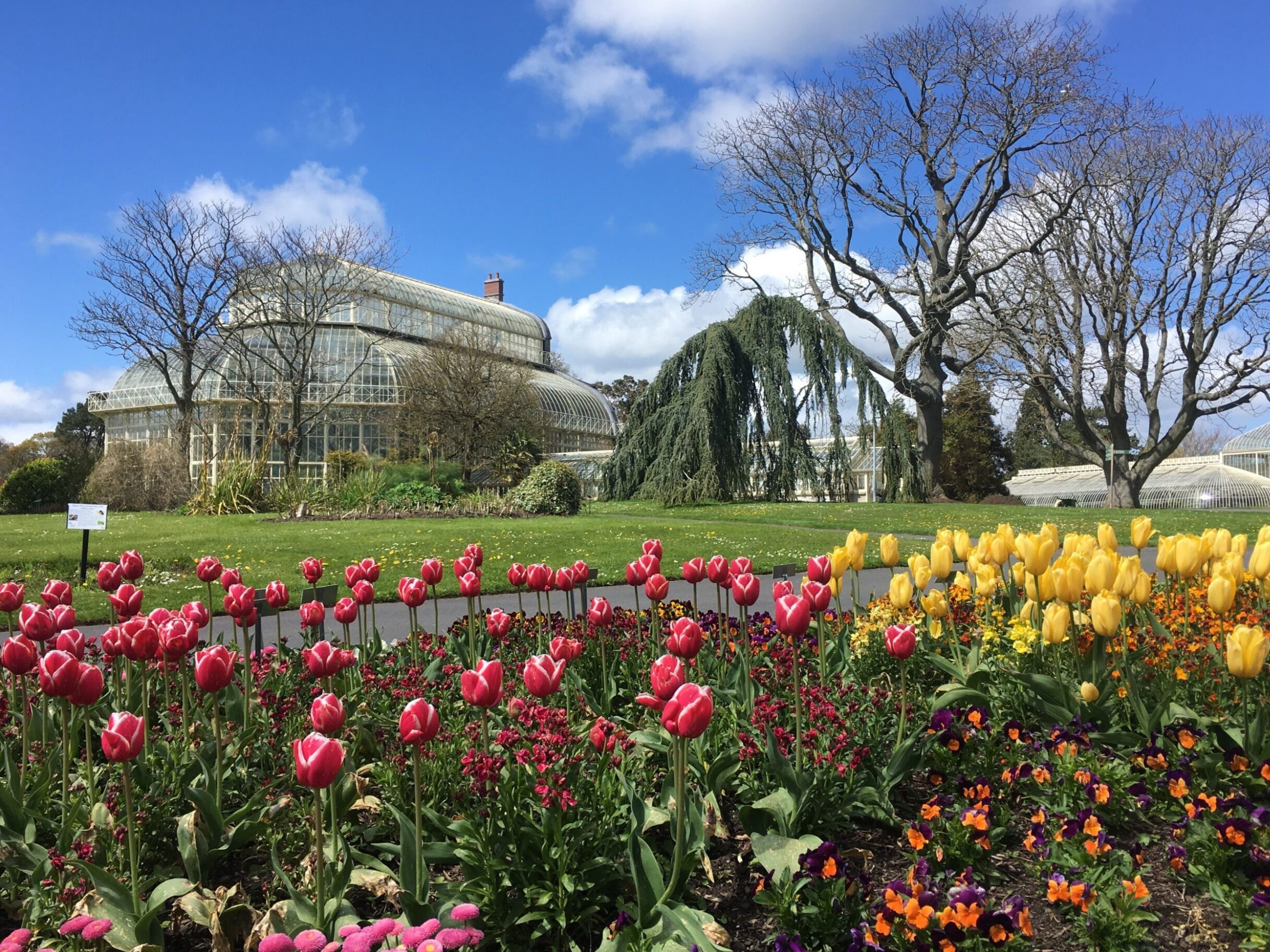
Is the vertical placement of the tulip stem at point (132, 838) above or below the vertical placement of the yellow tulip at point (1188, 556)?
below

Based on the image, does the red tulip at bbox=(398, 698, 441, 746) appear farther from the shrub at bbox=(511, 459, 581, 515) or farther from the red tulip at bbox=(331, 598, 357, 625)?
the shrub at bbox=(511, 459, 581, 515)

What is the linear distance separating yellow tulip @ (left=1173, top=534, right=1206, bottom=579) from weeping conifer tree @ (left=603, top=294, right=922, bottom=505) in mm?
17723

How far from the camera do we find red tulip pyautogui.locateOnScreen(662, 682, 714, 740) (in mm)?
1885

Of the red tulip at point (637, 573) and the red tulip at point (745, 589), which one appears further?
the red tulip at point (637, 573)

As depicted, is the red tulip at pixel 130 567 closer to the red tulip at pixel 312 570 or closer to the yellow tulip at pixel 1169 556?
the red tulip at pixel 312 570

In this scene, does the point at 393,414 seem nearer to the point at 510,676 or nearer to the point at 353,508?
the point at 353,508

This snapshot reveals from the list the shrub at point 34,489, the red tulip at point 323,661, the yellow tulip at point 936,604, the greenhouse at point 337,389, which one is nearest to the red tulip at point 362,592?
the red tulip at point 323,661

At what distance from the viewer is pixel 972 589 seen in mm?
4547

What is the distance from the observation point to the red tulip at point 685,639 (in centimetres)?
262

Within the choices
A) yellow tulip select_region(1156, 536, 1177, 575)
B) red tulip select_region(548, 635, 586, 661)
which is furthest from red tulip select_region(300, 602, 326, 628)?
yellow tulip select_region(1156, 536, 1177, 575)

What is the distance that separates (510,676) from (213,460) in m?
24.3

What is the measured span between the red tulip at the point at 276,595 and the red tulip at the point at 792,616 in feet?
6.82

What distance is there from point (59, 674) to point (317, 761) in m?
0.92

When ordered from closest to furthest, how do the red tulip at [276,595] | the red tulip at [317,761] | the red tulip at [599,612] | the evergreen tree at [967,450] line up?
the red tulip at [317,761] → the red tulip at [599,612] → the red tulip at [276,595] → the evergreen tree at [967,450]
